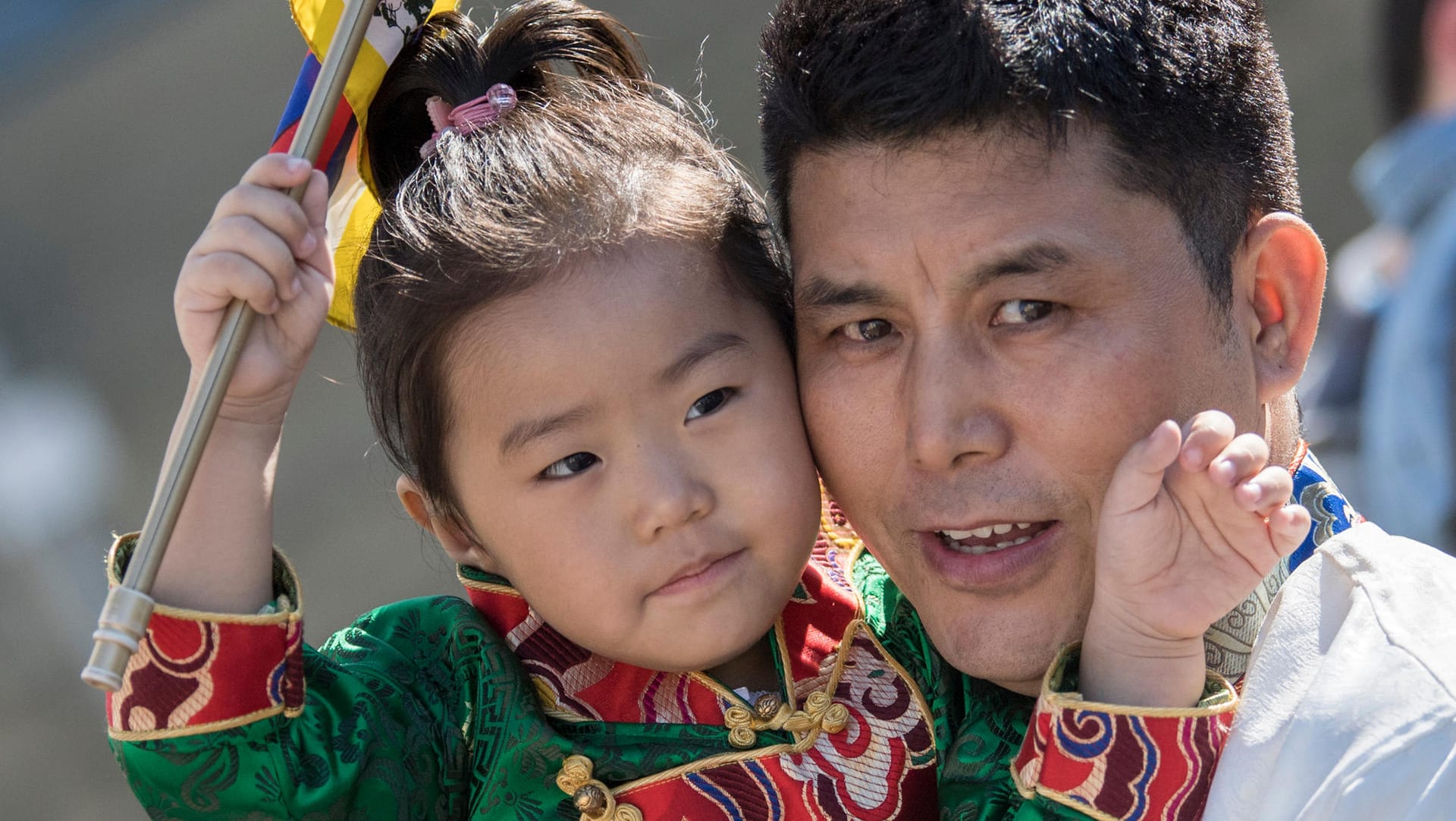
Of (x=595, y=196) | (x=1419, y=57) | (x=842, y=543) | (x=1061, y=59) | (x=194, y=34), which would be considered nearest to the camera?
(x=1061, y=59)

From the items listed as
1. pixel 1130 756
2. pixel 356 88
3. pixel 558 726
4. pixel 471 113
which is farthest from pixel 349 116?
pixel 1130 756

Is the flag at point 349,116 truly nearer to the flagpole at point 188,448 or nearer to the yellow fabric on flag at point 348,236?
the yellow fabric on flag at point 348,236

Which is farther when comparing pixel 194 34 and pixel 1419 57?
pixel 194 34

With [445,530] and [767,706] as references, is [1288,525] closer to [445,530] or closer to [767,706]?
[767,706]

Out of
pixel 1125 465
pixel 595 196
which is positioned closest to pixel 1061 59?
pixel 1125 465

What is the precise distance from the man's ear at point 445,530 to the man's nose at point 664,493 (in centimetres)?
39

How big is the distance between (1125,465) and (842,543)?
2.65 ft

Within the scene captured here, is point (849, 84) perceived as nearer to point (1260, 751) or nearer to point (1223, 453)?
point (1223, 453)

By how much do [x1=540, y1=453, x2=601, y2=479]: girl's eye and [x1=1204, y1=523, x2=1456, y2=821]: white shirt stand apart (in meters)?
0.89

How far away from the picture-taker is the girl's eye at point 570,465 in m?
2.15

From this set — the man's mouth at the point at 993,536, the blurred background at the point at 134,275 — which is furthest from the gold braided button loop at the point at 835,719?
the blurred background at the point at 134,275

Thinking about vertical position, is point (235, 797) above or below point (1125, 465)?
below

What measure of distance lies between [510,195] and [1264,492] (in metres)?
1.09

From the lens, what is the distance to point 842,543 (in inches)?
103
